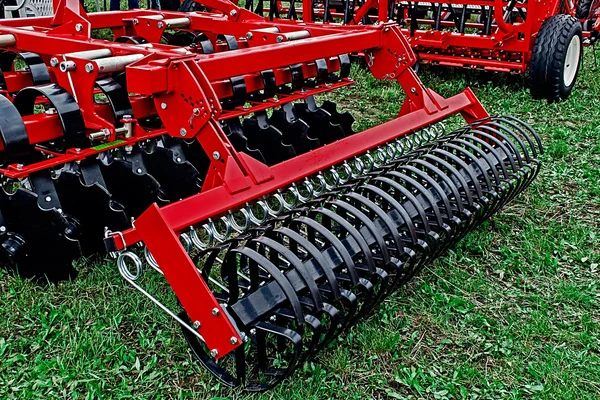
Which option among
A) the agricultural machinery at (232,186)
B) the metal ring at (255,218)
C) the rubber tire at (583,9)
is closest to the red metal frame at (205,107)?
the agricultural machinery at (232,186)

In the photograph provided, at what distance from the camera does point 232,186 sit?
2553mm

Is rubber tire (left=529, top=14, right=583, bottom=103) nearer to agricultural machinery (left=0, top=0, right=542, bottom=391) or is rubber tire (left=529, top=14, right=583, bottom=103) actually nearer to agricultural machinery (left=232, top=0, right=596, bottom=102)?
agricultural machinery (left=232, top=0, right=596, bottom=102)

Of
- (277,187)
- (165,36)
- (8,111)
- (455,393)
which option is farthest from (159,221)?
(165,36)

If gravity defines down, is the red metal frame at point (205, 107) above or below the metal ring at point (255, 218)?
above

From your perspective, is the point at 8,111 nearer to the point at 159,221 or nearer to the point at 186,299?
the point at 159,221

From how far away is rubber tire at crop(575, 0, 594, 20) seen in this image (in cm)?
721

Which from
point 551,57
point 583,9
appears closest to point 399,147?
point 551,57

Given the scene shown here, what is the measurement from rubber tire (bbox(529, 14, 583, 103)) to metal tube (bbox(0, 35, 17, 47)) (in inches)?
170

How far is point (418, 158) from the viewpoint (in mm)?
3092

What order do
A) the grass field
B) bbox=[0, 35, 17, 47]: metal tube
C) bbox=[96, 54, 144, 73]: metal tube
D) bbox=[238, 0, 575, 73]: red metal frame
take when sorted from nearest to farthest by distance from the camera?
1. the grass field
2. bbox=[96, 54, 144, 73]: metal tube
3. bbox=[0, 35, 17, 47]: metal tube
4. bbox=[238, 0, 575, 73]: red metal frame

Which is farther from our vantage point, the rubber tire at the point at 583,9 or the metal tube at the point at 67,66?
the rubber tire at the point at 583,9

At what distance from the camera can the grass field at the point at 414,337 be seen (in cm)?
237

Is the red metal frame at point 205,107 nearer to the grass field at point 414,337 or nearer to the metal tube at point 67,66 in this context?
the metal tube at point 67,66

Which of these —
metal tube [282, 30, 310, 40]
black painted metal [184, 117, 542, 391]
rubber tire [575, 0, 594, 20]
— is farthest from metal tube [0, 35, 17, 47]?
rubber tire [575, 0, 594, 20]
